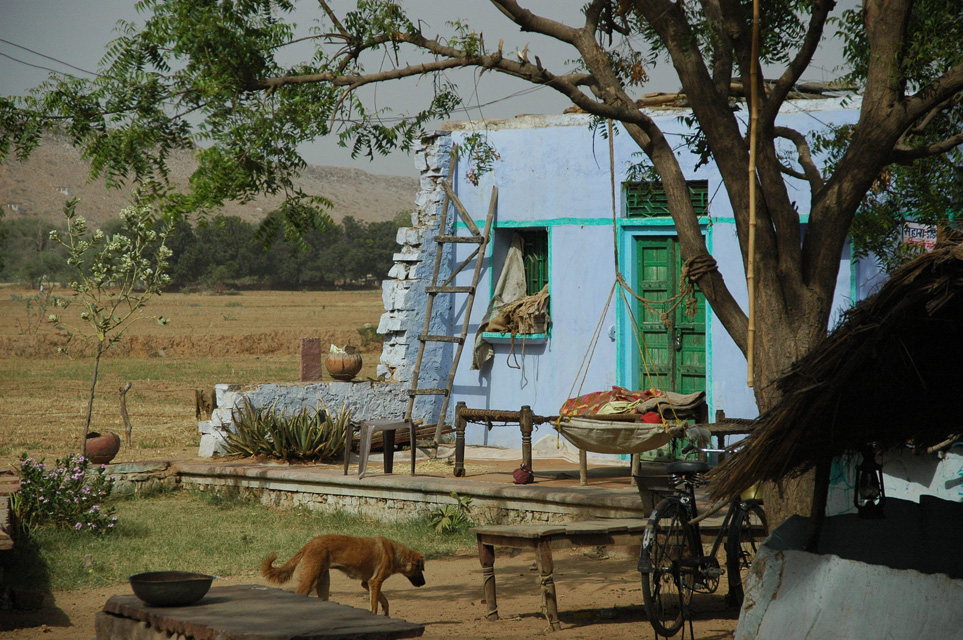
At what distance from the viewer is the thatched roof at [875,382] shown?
111 inches

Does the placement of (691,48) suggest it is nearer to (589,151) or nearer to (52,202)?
(589,151)

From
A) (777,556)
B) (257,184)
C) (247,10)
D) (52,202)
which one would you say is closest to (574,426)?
(257,184)

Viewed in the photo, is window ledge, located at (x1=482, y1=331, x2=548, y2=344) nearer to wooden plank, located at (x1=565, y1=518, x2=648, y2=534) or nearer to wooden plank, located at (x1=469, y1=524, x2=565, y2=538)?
wooden plank, located at (x1=565, y1=518, x2=648, y2=534)

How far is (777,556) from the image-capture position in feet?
10.3

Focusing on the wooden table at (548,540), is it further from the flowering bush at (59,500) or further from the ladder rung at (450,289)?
the ladder rung at (450,289)

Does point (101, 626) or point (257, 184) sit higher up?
point (257, 184)

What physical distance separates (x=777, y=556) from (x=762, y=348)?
6.34 feet

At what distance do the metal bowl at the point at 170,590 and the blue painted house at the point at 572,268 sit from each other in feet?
20.4

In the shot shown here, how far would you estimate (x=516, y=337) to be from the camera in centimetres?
1079

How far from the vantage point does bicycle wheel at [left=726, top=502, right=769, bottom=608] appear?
5.46 metres

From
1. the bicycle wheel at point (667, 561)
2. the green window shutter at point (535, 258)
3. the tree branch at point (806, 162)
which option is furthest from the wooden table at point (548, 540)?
the green window shutter at point (535, 258)

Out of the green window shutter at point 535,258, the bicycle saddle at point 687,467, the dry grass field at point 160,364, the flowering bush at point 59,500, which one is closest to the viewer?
the bicycle saddle at point 687,467

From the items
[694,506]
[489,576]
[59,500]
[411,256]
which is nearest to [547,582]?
[489,576]

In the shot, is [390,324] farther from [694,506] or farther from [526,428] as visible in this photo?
[694,506]
